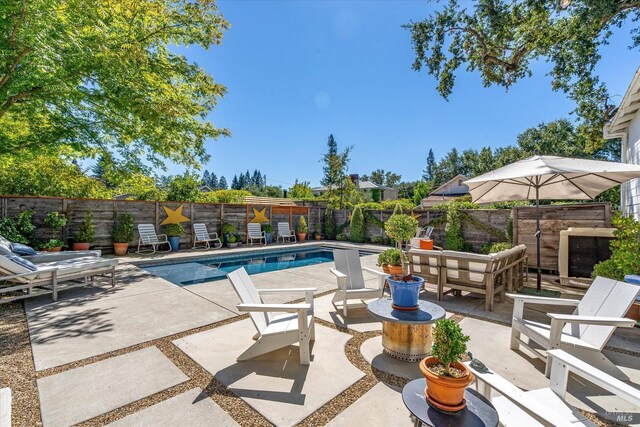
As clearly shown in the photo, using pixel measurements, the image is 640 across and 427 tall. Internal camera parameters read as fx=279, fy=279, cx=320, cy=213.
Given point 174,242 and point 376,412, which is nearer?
point 376,412

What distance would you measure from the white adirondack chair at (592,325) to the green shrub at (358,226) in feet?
33.7

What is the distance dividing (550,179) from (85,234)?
11870 millimetres

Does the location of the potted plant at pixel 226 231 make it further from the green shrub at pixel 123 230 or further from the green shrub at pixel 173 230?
the green shrub at pixel 123 230

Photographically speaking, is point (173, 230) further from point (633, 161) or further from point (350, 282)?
point (633, 161)

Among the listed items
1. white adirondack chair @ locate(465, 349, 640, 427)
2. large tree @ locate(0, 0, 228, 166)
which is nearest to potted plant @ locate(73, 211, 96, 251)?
large tree @ locate(0, 0, 228, 166)

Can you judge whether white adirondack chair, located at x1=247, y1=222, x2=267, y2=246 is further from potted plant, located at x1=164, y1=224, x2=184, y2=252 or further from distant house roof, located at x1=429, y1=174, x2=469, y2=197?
distant house roof, located at x1=429, y1=174, x2=469, y2=197

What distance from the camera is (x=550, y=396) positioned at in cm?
183

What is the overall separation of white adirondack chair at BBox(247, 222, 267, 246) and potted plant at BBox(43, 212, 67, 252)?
588cm

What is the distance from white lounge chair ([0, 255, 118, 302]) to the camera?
389cm

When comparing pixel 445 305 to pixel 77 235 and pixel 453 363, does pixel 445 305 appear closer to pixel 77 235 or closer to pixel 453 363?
pixel 453 363

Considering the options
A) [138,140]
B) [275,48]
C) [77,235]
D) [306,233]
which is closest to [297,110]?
[275,48]

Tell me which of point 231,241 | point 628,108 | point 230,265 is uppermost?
point 628,108

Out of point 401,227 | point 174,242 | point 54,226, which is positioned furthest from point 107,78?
point 401,227

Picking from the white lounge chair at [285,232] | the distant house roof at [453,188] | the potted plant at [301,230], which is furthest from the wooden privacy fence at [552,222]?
the distant house roof at [453,188]
